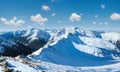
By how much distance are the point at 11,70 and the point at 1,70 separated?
5637mm

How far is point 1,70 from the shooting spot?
143875 mm

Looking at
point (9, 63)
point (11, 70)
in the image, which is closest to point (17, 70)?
point (11, 70)

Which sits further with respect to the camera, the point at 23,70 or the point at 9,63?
the point at 9,63

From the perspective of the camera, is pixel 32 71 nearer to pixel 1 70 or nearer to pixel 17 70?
pixel 17 70

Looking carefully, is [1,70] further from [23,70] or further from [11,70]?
[23,70]

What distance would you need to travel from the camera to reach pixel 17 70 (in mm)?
151500

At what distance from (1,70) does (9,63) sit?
26.7 meters

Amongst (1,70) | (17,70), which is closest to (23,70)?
(17,70)

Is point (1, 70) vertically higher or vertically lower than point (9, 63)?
lower

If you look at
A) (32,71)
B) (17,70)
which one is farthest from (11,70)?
(32,71)

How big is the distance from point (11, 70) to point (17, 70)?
16.2 ft

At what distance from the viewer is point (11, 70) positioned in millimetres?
147250

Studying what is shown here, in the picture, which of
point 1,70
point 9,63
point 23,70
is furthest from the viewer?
point 9,63

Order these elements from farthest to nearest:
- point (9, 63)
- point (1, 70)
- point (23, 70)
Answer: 1. point (9, 63)
2. point (23, 70)
3. point (1, 70)
